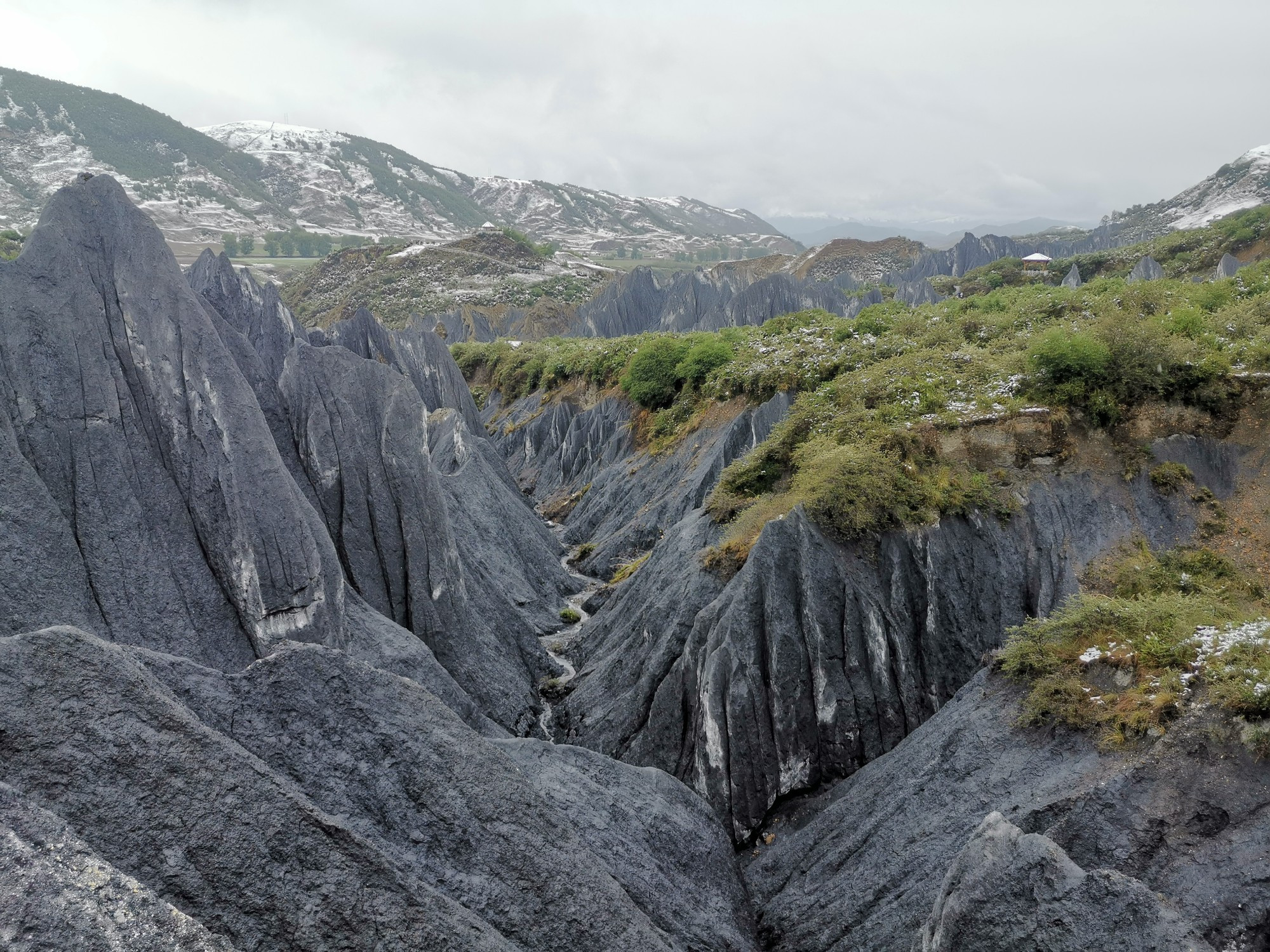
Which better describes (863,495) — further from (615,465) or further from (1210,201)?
(1210,201)

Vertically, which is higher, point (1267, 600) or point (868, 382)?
point (868, 382)

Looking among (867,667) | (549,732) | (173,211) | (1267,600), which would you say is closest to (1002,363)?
(1267,600)

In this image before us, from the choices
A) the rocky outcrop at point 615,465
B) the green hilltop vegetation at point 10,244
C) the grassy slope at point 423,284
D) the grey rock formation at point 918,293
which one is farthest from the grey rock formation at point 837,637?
the grassy slope at point 423,284

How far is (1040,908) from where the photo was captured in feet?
24.2

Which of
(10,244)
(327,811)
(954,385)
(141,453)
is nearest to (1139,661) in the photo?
(954,385)

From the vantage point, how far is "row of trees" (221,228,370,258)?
158125mm

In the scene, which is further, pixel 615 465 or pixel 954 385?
pixel 615 465

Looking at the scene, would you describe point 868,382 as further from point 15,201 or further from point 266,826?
point 15,201

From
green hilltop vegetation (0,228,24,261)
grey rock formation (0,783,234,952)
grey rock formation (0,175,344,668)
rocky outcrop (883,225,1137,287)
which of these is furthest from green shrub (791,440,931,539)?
rocky outcrop (883,225,1137,287)

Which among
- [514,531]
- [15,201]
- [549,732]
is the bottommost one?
[549,732]

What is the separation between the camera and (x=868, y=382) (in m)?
20.9

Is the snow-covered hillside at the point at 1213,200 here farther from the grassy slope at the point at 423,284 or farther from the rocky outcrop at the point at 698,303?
the grassy slope at the point at 423,284

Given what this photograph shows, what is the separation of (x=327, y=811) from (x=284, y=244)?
18890cm

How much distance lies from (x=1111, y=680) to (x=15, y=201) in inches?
9156
